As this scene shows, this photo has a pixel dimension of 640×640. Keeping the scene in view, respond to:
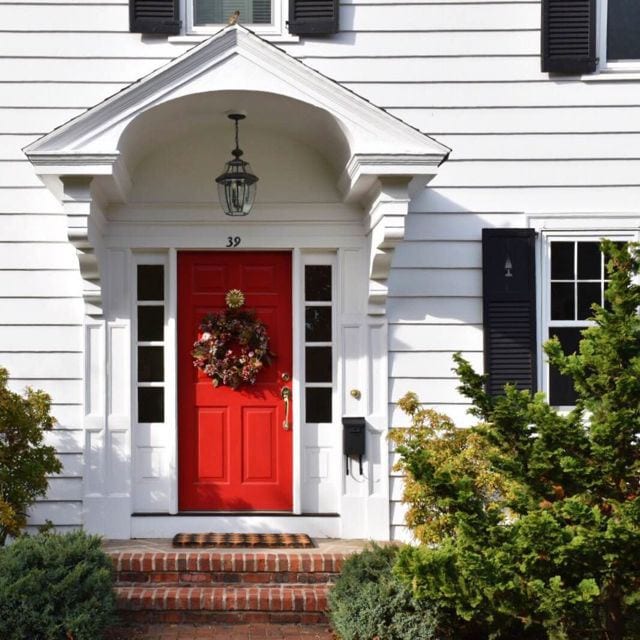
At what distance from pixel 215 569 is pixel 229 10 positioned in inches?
168

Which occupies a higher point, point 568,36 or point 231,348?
point 568,36

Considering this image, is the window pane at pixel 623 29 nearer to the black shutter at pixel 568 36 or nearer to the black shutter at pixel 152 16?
the black shutter at pixel 568 36

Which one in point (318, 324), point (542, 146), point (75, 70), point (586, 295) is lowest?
point (318, 324)

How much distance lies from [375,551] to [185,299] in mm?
2584

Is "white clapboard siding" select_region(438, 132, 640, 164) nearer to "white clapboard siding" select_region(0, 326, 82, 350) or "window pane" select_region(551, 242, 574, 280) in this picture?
"window pane" select_region(551, 242, 574, 280)

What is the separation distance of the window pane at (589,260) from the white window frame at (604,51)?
1375mm

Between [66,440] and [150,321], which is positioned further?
[150,321]

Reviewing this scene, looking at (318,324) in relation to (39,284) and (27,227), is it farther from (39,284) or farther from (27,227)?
(27,227)

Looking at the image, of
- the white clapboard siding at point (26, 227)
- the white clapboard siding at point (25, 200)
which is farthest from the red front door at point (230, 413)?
the white clapboard siding at point (25, 200)

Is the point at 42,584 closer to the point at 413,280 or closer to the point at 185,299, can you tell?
the point at 185,299

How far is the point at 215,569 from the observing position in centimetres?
641

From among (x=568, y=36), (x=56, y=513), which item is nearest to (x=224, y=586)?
(x=56, y=513)

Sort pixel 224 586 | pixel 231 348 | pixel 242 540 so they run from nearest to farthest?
1. pixel 224 586
2. pixel 242 540
3. pixel 231 348

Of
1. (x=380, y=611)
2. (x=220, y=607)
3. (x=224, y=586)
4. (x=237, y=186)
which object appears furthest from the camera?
(x=237, y=186)
